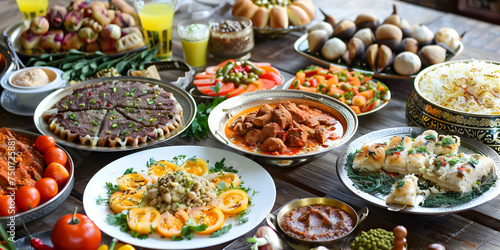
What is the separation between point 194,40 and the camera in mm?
3424

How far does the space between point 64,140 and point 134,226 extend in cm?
85

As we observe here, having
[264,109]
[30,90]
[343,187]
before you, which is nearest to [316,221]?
[343,187]

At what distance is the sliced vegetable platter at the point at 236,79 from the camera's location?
9.84 ft

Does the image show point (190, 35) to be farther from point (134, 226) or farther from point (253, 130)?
point (134, 226)

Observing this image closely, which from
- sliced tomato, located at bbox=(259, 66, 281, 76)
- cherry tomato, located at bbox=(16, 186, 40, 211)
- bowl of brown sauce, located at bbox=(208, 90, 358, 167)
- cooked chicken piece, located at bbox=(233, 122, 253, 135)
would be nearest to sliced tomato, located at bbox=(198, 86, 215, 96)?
bowl of brown sauce, located at bbox=(208, 90, 358, 167)

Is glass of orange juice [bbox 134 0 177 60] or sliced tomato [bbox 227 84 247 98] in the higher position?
glass of orange juice [bbox 134 0 177 60]

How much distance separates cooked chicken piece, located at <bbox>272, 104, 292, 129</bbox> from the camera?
2.42 metres

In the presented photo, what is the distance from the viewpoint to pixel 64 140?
2445mm

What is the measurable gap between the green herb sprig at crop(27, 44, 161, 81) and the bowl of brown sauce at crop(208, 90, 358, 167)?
98cm

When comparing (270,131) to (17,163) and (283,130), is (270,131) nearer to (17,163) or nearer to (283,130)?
(283,130)

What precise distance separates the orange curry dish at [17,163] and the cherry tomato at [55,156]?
5cm

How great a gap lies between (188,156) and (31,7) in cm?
Answer: 226

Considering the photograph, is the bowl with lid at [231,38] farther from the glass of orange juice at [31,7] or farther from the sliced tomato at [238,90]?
the glass of orange juice at [31,7]

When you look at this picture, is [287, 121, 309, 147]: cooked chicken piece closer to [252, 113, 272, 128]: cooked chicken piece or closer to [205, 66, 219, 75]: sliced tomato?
[252, 113, 272, 128]: cooked chicken piece
